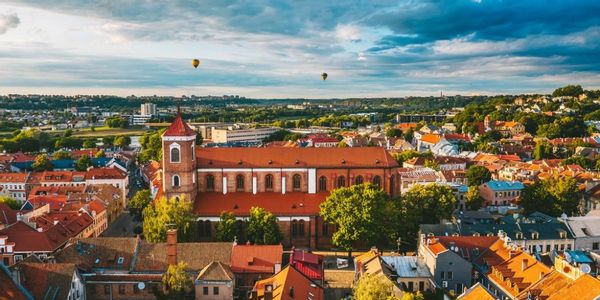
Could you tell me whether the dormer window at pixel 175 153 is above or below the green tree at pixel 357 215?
above

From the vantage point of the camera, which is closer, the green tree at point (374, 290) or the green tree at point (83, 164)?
the green tree at point (374, 290)

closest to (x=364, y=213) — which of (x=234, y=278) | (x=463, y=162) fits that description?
(x=234, y=278)

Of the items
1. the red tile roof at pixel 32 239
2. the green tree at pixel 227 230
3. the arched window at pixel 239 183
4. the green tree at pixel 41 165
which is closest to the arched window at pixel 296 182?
the arched window at pixel 239 183

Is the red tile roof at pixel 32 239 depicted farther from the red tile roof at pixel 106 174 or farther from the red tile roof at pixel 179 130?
the red tile roof at pixel 106 174

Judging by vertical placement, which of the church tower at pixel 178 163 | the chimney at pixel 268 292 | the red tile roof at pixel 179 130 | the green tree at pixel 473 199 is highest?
the red tile roof at pixel 179 130

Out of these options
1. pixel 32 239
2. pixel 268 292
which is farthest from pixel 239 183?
pixel 268 292

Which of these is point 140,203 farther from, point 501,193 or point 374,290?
point 501,193

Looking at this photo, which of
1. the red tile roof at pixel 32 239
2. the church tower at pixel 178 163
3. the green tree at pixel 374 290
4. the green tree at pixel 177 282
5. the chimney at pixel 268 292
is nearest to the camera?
the green tree at pixel 374 290

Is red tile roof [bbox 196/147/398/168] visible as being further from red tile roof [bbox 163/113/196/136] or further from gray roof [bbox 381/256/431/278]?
gray roof [bbox 381/256/431/278]
